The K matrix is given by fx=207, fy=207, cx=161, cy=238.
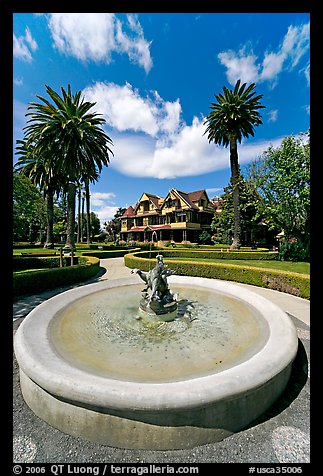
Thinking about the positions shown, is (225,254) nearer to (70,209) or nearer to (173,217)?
(70,209)

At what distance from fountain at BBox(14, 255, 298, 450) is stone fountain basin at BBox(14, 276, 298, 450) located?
0.05 feet

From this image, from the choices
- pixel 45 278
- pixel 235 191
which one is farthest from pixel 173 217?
pixel 45 278

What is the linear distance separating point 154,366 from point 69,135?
88.4ft

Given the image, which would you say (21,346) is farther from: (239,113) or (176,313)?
(239,113)

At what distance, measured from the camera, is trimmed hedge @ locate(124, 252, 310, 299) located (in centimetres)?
1063

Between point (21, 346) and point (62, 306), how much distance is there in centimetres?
342

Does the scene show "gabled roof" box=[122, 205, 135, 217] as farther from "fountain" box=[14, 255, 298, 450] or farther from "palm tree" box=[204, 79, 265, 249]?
"fountain" box=[14, 255, 298, 450]

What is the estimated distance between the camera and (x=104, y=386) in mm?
2918

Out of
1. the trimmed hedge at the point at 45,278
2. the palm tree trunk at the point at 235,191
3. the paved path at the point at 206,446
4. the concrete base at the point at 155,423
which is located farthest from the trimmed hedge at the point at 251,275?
the palm tree trunk at the point at 235,191

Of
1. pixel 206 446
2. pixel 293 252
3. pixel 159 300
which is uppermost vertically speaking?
pixel 293 252

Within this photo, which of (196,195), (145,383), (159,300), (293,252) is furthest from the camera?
(196,195)

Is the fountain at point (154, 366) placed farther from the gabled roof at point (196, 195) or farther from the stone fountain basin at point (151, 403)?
the gabled roof at point (196, 195)

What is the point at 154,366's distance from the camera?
4.27 m
